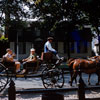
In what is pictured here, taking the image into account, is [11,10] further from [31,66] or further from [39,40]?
[39,40]

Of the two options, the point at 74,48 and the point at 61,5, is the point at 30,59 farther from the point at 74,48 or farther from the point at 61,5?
the point at 74,48

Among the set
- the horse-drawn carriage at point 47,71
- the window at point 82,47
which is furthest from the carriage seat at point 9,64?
the window at point 82,47

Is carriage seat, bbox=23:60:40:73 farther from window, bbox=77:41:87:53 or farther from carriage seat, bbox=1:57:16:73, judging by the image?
window, bbox=77:41:87:53

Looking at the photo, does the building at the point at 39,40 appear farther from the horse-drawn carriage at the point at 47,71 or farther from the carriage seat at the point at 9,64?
the carriage seat at the point at 9,64

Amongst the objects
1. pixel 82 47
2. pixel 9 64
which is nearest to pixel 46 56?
pixel 9 64

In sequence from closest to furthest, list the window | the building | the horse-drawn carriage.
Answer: the horse-drawn carriage, the building, the window

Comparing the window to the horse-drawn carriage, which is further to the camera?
the window

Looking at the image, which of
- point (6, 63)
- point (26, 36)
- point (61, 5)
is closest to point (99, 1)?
point (6, 63)

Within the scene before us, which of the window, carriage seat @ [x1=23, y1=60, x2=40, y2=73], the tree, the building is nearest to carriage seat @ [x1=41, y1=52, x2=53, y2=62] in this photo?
carriage seat @ [x1=23, y1=60, x2=40, y2=73]

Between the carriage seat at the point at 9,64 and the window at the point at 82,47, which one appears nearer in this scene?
the carriage seat at the point at 9,64

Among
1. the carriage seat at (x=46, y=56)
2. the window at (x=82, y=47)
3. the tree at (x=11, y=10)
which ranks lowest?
the carriage seat at (x=46, y=56)

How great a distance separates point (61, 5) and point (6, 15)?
25.1ft

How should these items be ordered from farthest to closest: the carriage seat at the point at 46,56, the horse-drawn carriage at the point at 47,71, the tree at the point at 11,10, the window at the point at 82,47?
the window at the point at 82,47 → the tree at the point at 11,10 → the carriage seat at the point at 46,56 → the horse-drawn carriage at the point at 47,71

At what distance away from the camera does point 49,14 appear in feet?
84.1
